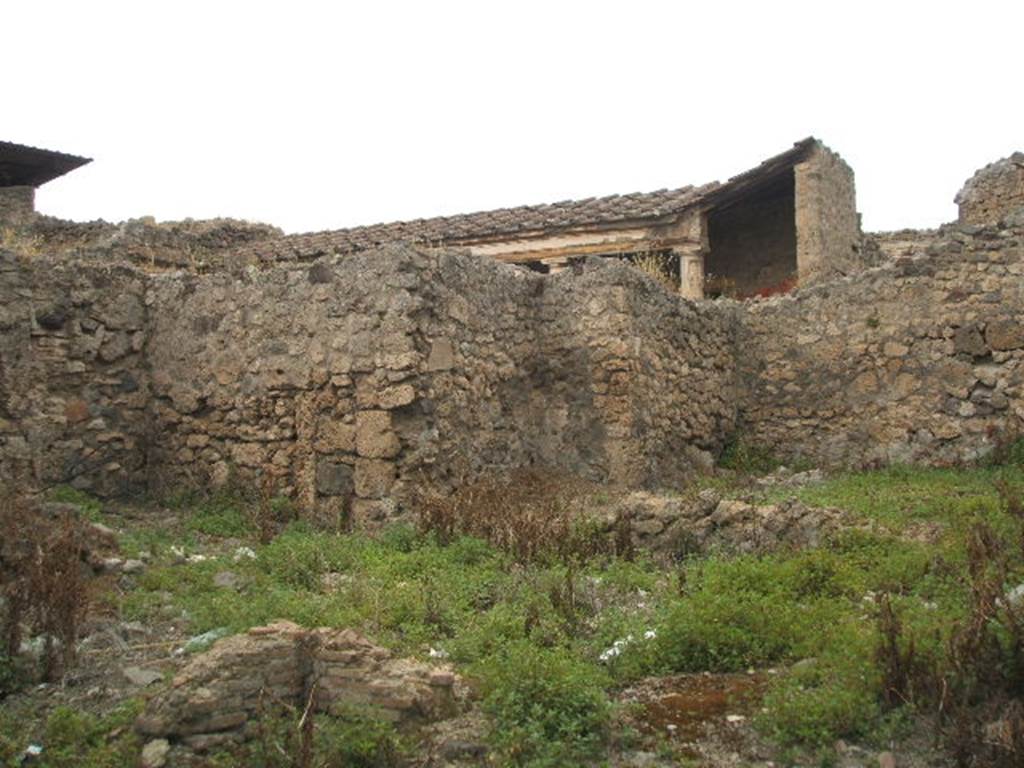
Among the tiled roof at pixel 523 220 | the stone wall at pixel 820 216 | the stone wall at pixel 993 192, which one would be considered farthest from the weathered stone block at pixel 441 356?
the stone wall at pixel 993 192

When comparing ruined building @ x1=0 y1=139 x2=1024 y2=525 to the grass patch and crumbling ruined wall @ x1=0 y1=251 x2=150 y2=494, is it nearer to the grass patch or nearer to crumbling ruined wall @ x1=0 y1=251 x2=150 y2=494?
crumbling ruined wall @ x1=0 y1=251 x2=150 y2=494

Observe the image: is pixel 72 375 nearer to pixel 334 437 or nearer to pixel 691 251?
pixel 334 437

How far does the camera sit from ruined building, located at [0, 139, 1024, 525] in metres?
9.19

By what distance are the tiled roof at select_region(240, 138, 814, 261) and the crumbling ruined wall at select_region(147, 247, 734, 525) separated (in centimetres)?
457

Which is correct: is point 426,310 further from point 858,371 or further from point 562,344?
point 858,371

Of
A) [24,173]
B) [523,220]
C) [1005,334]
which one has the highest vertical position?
[24,173]

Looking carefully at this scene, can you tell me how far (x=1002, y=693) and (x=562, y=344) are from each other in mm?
6568

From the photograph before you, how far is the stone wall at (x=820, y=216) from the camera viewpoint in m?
15.4

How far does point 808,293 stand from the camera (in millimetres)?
12445

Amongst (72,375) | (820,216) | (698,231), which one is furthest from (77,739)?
(820,216)

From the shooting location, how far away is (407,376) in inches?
352

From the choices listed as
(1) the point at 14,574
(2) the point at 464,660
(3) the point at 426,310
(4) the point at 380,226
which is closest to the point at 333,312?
(3) the point at 426,310

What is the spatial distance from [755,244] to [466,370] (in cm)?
939

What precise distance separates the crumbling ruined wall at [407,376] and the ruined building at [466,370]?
22 millimetres
